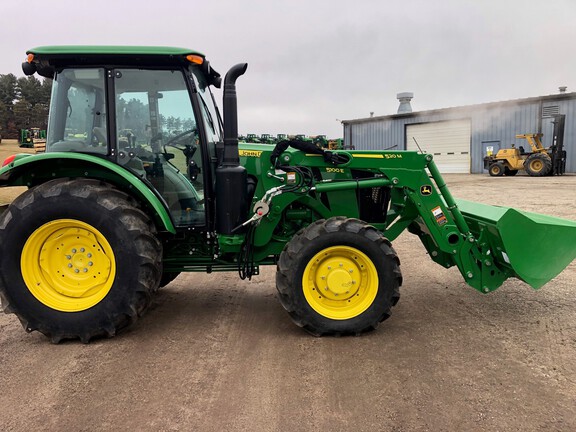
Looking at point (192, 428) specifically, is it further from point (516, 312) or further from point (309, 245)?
point (516, 312)

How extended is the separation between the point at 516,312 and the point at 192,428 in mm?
3093

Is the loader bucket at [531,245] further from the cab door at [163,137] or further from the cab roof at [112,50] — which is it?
the cab roof at [112,50]

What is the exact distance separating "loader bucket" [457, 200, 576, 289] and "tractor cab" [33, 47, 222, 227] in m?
2.50

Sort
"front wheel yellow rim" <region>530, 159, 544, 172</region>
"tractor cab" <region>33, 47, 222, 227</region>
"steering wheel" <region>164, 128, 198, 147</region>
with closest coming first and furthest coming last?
"tractor cab" <region>33, 47, 222, 227</region>, "steering wheel" <region>164, 128, 198, 147</region>, "front wheel yellow rim" <region>530, 159, 544, 172</region>

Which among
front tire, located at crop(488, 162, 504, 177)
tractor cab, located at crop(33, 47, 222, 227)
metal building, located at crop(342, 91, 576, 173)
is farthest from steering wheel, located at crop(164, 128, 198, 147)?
front tire, located at crop(488, 162, 504, 177)

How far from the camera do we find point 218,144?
13.7 feet

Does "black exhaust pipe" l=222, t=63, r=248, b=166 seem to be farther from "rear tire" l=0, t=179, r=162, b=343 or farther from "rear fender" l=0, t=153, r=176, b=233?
"rear tire" l=0, t=179, r=162, b=343

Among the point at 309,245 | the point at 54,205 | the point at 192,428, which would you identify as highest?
the point at 54,205

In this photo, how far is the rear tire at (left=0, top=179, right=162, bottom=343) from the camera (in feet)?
11.3

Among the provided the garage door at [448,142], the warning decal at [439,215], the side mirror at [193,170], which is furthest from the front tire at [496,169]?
the side mirror at [193,170]

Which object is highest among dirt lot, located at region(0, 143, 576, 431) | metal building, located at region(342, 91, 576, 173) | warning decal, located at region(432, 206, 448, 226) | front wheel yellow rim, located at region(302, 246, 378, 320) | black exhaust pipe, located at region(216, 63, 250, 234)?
metal building, located at region(342, 91, 576, 173)

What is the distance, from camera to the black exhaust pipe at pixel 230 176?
346 centimetres

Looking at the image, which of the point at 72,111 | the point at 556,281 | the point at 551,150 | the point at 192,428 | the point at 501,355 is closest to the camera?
the point at 192,428

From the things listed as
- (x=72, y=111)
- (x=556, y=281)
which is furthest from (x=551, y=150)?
(x=72, y=111)
